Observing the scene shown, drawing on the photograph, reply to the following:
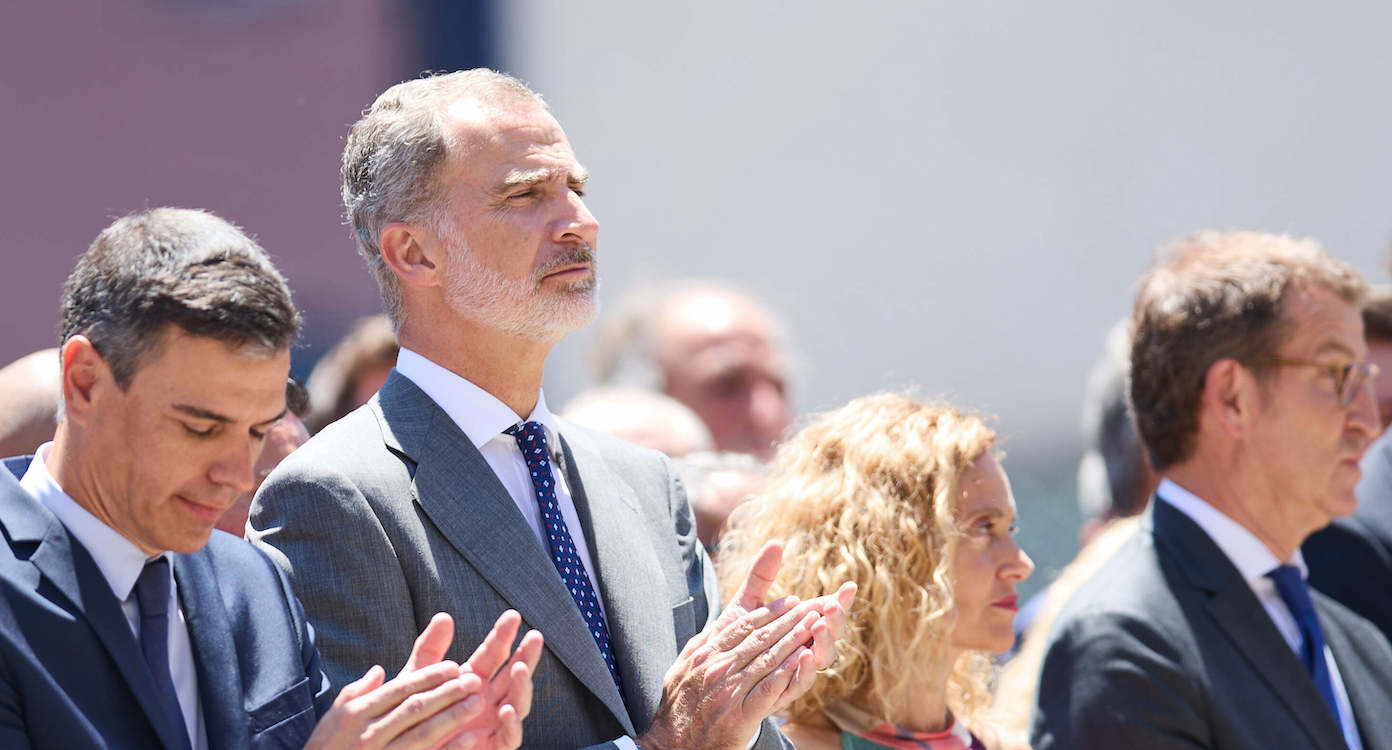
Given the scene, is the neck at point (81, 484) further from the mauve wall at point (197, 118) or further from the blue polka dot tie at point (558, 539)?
the mauve wall at point (197, 118)

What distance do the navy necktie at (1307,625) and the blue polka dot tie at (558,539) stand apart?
1610 millimetres

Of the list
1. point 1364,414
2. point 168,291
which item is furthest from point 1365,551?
point 168,291

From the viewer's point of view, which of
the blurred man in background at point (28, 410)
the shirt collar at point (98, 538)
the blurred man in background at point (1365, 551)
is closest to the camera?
the shirt collar at point (98, 538)

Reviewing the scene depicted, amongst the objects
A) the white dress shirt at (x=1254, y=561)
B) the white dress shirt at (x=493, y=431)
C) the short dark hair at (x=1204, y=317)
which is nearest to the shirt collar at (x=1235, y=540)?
the white dress shirt at (x=1254, y=561)

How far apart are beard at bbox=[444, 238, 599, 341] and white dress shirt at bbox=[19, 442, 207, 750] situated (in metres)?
0.66

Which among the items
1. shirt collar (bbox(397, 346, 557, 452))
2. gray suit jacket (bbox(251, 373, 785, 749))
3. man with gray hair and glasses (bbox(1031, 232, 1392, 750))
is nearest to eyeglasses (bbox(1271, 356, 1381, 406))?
man with gray hair and glasses (bbox(1031, 232, 1392, 750))

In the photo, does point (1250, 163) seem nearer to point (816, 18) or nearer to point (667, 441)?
point (816, 18)

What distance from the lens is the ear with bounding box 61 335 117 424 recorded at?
1917 millimetres

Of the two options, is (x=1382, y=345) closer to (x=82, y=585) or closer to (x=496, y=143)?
(x=496, y=143)

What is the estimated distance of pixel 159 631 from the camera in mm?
1938

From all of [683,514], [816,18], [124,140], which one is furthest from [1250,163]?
[683,514]

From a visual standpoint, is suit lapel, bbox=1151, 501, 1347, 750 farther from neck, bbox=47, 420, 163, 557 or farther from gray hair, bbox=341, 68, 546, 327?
neck, bbox=47, 420, 163, 557

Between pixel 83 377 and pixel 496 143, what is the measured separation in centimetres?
78

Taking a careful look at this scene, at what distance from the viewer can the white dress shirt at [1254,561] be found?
3.29 metres
